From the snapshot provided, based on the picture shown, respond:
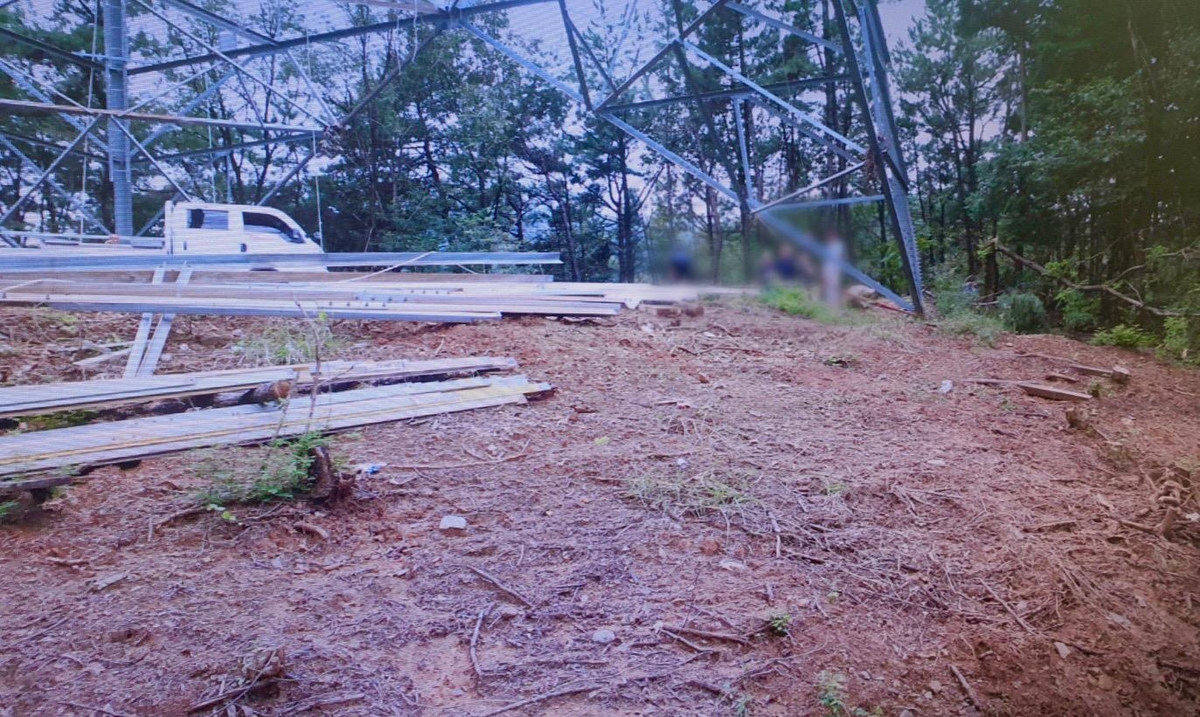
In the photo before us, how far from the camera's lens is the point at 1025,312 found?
2105mm

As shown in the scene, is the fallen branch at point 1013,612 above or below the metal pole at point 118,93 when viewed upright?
below

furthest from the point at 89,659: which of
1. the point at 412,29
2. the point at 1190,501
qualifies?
the point at 412,29

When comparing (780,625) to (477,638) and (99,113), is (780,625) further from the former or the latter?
(99,113)

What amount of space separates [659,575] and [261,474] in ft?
4.94

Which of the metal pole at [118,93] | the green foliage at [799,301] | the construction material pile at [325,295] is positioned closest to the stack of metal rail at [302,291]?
the construction material pile at [325,295]

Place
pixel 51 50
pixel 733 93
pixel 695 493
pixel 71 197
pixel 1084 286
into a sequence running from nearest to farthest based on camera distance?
pixel 1084 286
pixel 695 493
pixel 733 93
pixel 51 50
pixel 71 197

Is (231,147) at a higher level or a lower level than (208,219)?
higher

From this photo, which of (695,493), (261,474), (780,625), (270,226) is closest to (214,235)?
(270,226)

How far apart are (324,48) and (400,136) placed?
132 centimetres

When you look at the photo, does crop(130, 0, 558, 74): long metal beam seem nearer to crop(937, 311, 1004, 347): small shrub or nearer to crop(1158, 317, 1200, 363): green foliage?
crop(937, 311, 1004, 347): small shrub

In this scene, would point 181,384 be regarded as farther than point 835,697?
Yes

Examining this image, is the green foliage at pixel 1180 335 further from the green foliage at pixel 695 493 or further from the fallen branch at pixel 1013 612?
the green foliage at pixel 695 493

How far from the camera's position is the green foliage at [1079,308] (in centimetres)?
152

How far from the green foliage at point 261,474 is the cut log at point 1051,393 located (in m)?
3.84
